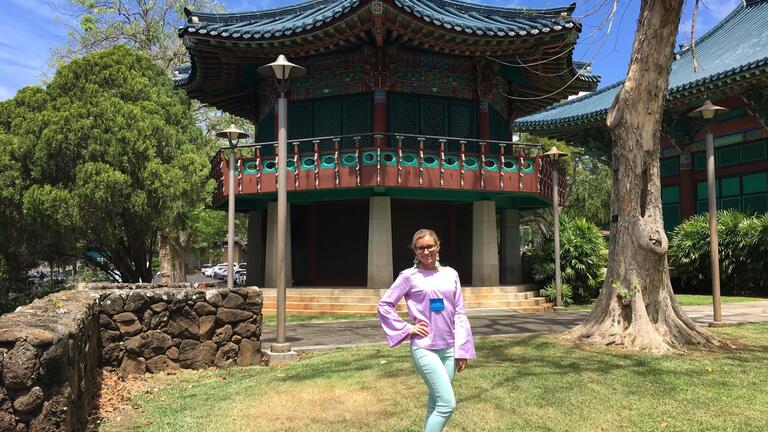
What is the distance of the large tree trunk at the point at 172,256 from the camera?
2597 cm

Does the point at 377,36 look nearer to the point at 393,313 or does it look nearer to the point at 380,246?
the point at 380,246

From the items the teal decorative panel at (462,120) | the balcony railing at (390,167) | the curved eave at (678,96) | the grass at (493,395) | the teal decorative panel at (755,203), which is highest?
the curved eave at (678,96)

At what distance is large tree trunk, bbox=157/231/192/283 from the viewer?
85.2ft

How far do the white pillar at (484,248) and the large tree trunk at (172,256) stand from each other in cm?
1349

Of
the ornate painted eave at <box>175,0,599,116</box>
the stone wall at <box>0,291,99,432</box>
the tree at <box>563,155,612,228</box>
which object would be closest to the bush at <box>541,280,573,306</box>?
the ornate painted eave at <box>175,0,599,116</box>

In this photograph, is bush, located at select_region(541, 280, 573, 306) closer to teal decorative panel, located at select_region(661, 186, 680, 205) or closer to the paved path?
the paved path

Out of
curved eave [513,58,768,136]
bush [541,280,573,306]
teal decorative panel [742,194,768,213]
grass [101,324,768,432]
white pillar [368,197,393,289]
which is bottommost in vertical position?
grass [101,324,768,432]

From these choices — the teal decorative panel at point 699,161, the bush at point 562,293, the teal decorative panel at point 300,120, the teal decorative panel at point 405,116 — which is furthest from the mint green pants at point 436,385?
the teal decorative panel at point 699,161

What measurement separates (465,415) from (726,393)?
2.98m

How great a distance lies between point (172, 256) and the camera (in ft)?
90.9

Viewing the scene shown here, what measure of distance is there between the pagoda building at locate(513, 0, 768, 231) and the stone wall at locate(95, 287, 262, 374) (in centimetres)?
1593

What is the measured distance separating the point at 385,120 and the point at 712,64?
13.5 m

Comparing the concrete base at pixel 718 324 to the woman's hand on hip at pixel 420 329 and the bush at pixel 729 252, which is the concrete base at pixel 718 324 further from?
the woman's hand on hip at pixel 420 329

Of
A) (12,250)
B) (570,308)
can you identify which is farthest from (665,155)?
(12,250)
